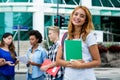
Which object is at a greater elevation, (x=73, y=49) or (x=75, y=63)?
Result: (x=73, y=49)

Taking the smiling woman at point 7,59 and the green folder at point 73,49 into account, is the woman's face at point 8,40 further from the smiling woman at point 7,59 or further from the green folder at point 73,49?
the green folder at point 73,49

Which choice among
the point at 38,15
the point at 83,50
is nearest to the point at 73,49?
the point at 83,50

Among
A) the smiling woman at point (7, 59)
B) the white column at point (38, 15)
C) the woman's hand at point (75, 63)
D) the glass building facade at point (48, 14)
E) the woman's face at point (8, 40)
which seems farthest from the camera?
the glass building facade at point (48, 14)

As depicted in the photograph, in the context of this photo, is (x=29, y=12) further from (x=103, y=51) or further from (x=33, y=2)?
(x=103, y=51)

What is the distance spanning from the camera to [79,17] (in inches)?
189

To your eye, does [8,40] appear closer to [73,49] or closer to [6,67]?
[6,67]

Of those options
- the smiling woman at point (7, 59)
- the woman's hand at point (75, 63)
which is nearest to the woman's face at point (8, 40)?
the smiling woman at point (7, 59)

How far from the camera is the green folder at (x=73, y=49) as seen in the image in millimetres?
4715

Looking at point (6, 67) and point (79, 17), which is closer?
point (79, 17)

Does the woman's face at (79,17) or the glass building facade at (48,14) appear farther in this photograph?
the glass building facade at (48,14)

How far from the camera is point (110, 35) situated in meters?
56.7

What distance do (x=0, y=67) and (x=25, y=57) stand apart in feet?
1.65

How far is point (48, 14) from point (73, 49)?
4856 cm

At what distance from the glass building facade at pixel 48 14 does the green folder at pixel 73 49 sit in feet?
141
